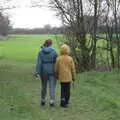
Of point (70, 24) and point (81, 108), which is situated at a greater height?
point (70, 24)

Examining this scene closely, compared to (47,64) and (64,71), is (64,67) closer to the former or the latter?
(64,71)

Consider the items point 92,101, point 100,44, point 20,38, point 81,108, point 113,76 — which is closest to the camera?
point 81,108

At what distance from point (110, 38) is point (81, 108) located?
19.1 m

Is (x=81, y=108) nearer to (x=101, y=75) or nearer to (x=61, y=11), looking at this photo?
(x=101, y=75)

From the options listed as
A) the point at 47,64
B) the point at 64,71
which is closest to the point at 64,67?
the point at 64,71

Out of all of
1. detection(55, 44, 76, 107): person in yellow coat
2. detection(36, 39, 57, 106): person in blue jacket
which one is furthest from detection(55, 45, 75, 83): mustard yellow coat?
detection(36, 39, 57, 106): person in blue jacket

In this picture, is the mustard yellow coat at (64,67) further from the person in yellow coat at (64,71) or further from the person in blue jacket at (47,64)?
the person in blue jacket at (47,64)

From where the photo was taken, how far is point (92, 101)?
13617 mm

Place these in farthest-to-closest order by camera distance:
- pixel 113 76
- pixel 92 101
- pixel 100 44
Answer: pixel 100 44, pixel 113 76, pixel 92 101

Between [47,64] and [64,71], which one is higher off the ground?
[47,64]

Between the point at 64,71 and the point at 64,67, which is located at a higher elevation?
the point at 64,67

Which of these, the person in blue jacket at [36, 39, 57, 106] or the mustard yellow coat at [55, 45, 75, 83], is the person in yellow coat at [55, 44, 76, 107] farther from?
the person in blue jacket at [36, 39, 57, 106]

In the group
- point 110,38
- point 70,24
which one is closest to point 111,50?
point 110,38

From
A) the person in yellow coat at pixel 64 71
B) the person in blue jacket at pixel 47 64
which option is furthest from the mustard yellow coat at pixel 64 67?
the person in blue jacket at pixel 47 64
